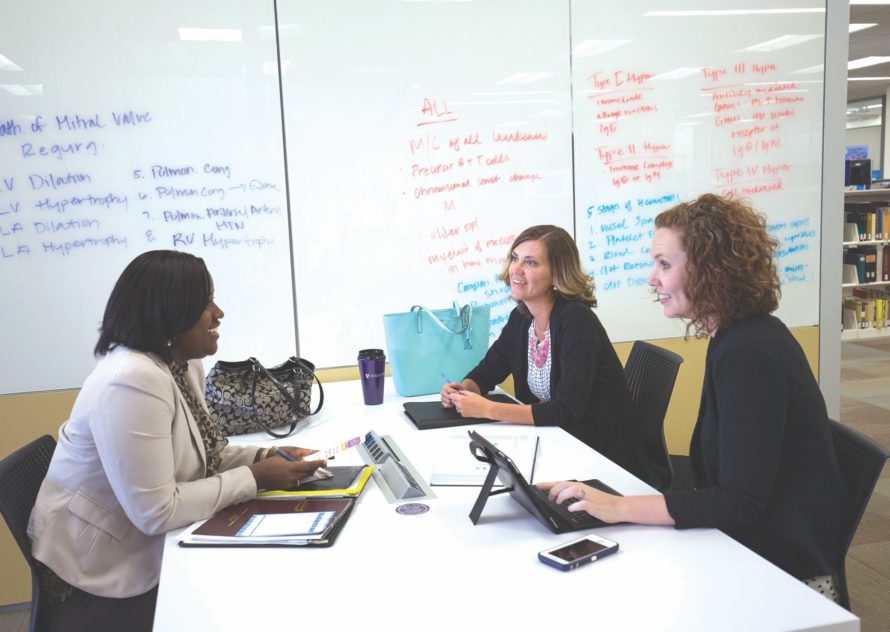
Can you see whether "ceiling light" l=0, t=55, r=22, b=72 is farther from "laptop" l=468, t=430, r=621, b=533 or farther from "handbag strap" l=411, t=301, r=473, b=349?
"laptop" l=468, t=430, r=621, b=533

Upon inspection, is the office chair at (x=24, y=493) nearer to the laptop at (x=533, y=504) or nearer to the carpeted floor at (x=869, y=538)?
the laptop at (x=533, y=504)

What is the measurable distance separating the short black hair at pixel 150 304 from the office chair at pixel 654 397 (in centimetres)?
149

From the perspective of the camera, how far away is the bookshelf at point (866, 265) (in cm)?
761

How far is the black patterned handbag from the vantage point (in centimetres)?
213

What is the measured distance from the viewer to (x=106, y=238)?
2.77 m

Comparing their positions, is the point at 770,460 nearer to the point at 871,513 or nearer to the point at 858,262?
the point at 871,513

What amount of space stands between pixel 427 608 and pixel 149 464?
0.66 meters

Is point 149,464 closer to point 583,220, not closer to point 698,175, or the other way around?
point 583,220

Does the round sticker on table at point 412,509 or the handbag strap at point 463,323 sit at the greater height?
the handbag strap at point 463,323

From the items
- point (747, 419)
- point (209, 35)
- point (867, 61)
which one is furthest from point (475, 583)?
point (867, 61)

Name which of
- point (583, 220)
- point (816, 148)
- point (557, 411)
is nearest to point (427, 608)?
point (557, 411)

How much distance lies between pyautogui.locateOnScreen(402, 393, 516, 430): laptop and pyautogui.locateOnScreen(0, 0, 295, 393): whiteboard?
103 cm

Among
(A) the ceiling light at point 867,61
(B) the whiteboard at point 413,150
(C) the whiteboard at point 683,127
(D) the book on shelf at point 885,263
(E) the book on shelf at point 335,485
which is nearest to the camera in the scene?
(E) the book on shelf at point 335,485

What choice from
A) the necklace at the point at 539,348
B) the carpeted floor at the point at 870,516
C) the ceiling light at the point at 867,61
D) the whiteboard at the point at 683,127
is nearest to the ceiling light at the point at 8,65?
the necklace at the point at 539,348
